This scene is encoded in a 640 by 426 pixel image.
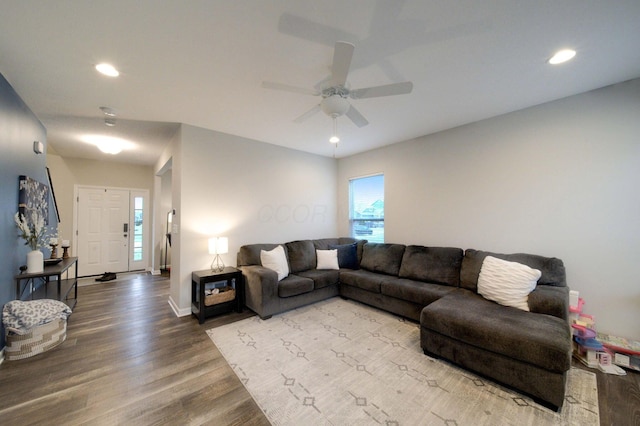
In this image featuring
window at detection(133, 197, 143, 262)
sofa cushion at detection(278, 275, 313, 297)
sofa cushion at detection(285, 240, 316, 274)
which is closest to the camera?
sofa cushion at detection(278, 275, 313, 297)

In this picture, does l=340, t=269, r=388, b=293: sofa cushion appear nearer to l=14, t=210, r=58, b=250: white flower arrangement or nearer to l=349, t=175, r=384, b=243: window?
l=349, t=175, r=384, b=243: window

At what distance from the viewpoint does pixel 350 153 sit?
504 centimetres

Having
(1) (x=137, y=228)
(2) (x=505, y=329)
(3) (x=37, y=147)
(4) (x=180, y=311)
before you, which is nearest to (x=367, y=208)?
(2) (x=505, y=329)

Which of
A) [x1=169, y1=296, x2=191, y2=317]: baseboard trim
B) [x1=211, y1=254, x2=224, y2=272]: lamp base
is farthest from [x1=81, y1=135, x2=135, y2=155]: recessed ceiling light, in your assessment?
[x1=169, y1=296, x2=191, y2=317]: baseboard trim

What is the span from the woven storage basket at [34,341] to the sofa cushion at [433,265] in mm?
4208

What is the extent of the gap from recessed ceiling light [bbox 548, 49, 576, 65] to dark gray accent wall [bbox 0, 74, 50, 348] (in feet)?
16.2

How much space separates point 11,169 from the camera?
96.7 inches

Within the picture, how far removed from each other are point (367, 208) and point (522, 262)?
268cm

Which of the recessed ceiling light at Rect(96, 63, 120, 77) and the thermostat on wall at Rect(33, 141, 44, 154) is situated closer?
the recessed ceiling light at Rect(96, 63, 120, 77)

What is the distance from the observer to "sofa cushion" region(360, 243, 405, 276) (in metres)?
3.84

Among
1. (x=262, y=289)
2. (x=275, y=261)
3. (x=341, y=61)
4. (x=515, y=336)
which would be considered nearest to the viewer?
(x=341, y=61)

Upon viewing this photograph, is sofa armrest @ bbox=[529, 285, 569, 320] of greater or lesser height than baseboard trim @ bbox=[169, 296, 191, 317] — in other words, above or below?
above

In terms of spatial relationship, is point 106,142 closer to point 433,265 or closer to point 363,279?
point 363,279

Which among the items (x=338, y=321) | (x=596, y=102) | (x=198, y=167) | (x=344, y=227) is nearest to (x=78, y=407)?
(x=338, y=321)
